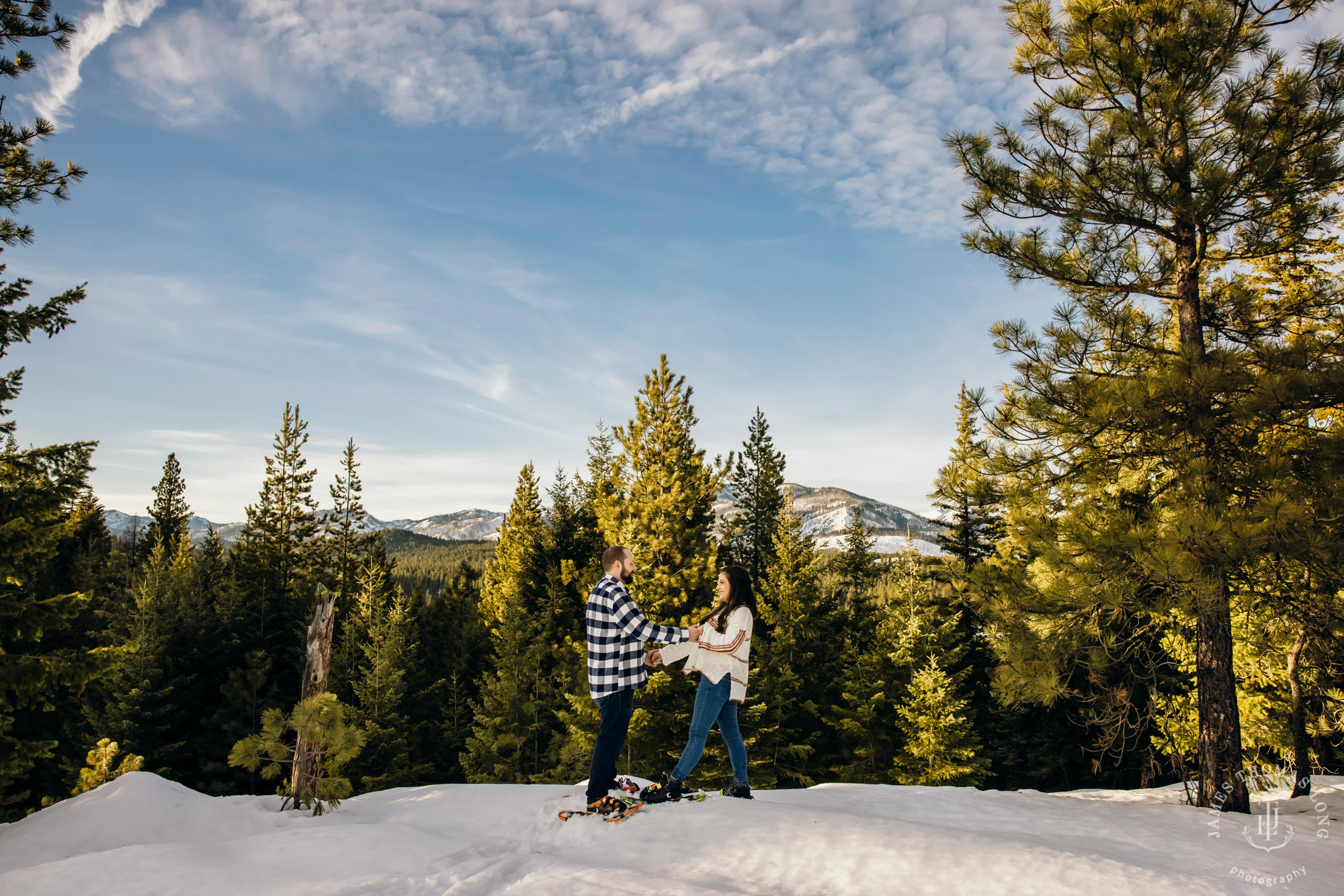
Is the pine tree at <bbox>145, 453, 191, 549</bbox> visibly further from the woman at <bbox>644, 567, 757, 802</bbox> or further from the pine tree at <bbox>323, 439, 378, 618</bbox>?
the woman at <bbox>644, 567, 757, 802</bbox>

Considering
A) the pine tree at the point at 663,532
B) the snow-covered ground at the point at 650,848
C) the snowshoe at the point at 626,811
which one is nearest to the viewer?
the snow-covered ground at the point at 650,848

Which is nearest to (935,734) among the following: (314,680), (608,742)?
(608,742)

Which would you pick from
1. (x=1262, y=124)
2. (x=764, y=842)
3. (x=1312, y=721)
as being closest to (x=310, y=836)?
(x=764, y=842)

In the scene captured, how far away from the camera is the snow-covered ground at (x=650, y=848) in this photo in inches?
160

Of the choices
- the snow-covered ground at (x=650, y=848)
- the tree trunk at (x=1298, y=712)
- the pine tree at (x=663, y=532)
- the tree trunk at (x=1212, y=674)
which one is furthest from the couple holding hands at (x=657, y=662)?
the pine tree at (x=663, y=532)

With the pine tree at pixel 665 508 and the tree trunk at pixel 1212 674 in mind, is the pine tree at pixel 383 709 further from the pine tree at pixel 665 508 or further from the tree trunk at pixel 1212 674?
the tree trunk at pixel 1212 674

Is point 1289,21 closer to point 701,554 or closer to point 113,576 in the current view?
point 701,554

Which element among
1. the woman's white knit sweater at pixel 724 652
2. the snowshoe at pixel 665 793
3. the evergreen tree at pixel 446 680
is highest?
the woman's white knit sweater at pixel 724 652

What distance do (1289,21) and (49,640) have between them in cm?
3923

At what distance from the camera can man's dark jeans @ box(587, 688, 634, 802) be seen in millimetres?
5789

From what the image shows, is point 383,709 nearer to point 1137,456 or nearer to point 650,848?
point 650,848

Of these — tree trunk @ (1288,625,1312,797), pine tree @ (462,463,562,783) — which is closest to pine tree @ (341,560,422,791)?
pine tree @ (462,463,562,783)

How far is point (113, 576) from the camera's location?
120ft

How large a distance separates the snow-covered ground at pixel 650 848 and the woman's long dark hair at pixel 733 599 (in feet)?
4.91
